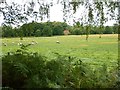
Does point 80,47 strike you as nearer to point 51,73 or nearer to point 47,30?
point 47,30

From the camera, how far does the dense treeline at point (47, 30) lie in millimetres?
2123

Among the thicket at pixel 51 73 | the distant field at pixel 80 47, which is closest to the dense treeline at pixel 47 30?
the distant field at pixel 80 47

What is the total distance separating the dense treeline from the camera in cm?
212

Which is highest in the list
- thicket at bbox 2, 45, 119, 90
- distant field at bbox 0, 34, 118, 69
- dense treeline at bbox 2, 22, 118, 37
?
Answer: dense treeline at bbox 2, 22, 118, 37

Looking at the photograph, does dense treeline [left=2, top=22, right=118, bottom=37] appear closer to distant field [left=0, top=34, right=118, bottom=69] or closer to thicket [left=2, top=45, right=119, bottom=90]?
distant field [left=0, top=34, right=118, bottom=69]

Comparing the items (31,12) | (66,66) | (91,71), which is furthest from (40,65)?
(31,12)

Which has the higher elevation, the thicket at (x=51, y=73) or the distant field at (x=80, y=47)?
the distant field at (x=80, y=47)

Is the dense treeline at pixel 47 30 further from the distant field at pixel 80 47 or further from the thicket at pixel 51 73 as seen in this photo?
the thicket at pixel 51 73

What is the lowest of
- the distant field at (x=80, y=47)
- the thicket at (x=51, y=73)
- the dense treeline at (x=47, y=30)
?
the thicket at (x=51, y=73)

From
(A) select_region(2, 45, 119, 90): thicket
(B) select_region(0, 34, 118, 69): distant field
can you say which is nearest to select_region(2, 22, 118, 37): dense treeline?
(B) select_region(0, 34, 118, 69): distant field

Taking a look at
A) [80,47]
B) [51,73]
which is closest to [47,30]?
[80,47]

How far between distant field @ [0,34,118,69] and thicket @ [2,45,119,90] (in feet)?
0.60

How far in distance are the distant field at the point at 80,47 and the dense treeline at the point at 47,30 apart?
0.05m

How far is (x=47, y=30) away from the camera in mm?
2221
